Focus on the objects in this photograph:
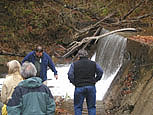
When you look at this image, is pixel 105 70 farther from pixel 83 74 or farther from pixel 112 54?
pixel 83 74

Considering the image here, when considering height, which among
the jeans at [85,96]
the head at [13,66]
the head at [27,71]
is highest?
the head at [13,66]

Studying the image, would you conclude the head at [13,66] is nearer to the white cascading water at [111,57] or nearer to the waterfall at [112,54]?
the white cascading water at [111,57]

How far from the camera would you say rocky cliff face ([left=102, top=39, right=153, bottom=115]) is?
6.61 m

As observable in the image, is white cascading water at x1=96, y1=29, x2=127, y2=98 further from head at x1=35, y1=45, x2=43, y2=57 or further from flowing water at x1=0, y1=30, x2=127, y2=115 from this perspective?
head at x1=35, y1=45, x2=43, y2=57

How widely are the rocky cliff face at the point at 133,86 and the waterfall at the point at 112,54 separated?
3.13 ft

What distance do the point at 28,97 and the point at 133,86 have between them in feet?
14.0

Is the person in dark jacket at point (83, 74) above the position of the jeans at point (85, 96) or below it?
above

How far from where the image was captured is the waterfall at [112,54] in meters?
10.9

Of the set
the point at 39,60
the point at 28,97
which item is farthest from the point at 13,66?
the point at 39,60

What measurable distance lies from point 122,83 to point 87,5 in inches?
442

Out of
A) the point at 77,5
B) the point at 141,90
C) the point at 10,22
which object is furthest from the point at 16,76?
the point at 10,22

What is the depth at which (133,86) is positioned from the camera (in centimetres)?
795

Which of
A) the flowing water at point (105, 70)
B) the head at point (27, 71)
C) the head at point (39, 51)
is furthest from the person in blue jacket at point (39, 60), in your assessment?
the head at point (27, 71)

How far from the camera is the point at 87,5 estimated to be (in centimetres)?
1939
